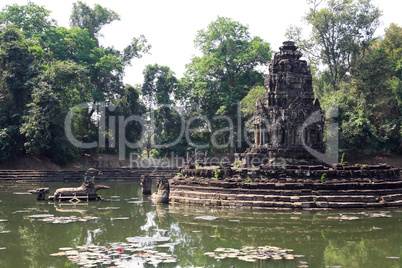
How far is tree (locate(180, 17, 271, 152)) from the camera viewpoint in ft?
135

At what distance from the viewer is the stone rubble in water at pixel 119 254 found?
766 cm

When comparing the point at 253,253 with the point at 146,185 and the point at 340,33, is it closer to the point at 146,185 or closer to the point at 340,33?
the point at 146,185

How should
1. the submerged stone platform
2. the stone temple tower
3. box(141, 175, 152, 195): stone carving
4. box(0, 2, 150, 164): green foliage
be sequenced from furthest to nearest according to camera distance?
box(0, 2, 150, 164): green foliage, box(141, 175, 152, 195): stone carving, the stone temple tower, the submerged stone platform

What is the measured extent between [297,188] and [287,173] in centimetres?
90

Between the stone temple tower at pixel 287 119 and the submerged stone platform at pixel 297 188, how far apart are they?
227 cm

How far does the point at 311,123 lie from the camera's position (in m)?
18.7

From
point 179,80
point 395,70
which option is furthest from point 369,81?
point 179,80

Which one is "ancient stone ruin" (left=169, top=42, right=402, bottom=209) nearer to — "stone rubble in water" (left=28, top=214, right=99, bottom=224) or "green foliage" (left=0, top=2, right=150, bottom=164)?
"stone rubble in water" (left=28, top=214, right=99, bottom=224)

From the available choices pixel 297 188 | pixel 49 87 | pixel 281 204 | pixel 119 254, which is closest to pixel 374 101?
pixel 297 188

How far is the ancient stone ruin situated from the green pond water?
0.89m

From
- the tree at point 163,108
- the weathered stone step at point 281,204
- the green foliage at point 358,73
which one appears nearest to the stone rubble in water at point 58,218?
the weathered stone step at point 281,204

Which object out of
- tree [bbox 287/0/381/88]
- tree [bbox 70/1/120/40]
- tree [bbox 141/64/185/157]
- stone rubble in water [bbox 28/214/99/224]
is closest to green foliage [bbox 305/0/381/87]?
tree [bbox 287/0/381/88]

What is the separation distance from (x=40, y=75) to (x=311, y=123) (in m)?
23.8

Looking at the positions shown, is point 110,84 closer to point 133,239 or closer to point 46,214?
point 46,214
